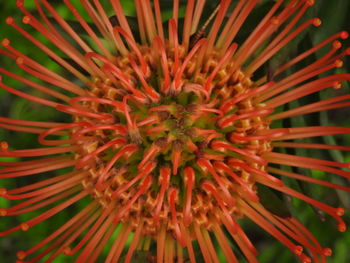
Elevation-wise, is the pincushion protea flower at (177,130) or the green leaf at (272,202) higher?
the pincushion protea flower at (177,130)

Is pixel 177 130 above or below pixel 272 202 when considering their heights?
above

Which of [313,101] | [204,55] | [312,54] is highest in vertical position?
[204,55]

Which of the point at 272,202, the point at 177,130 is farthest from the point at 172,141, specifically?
the point at 272,202

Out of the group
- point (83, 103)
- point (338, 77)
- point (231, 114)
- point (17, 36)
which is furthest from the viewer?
point (17, 36)

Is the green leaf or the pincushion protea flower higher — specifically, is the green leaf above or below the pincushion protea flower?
below

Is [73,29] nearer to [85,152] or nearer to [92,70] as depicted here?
[92,70]

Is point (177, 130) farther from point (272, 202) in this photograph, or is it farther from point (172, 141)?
point (272, 202)

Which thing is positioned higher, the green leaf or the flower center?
the flower center

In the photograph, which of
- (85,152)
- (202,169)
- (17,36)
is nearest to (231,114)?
(202,169)
